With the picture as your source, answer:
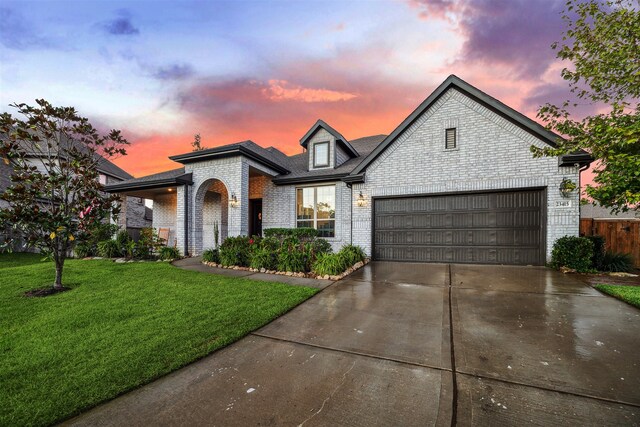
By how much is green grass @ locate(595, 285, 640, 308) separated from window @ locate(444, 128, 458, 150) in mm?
5180

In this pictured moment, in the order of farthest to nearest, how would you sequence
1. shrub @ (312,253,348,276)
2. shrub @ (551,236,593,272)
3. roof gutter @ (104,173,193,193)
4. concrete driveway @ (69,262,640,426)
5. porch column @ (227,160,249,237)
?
roof gutter @ (104,173,193,193) < porch column @ (227,160,249,237) < shrub @ (312,253,348,276) < shrub @ (551,236,593,272) < concrete driveway @ (69,262,640,426)

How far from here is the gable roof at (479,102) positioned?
732 cm

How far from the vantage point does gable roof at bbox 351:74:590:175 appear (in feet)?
24.0

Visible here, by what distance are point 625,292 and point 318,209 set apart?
889cm

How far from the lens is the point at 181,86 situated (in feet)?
36.8

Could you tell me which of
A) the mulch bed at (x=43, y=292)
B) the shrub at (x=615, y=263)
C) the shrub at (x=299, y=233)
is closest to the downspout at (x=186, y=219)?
the shrub at (x=299, y=233)

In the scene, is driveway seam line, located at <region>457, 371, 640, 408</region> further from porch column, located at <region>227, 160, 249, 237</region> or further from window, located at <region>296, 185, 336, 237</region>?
porch column, located at <region>227, 160, 249, 237</region>

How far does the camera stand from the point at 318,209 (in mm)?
11141

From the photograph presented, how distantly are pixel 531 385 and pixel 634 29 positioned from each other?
26.4 ft

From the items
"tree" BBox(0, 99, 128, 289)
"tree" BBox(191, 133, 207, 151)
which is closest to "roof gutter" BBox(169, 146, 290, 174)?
"tree" BBox(0, 99, 128, 289)

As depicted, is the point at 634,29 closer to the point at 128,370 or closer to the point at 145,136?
the point at 128,370

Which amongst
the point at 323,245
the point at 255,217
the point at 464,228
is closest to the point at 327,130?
the point at 323,245

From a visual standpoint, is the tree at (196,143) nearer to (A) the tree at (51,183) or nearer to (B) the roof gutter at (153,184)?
(B) the roof gutter at (153,184)

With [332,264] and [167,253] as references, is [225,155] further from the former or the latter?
[332,264]
